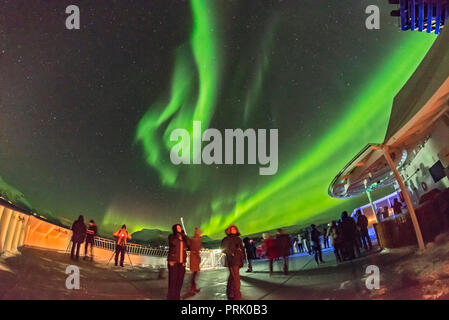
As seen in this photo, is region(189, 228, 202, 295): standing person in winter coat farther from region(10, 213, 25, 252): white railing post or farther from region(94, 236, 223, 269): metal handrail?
region(10, 213, 25, 252): white railing post

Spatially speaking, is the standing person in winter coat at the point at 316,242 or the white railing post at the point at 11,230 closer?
the white railing post at the point at 11,230

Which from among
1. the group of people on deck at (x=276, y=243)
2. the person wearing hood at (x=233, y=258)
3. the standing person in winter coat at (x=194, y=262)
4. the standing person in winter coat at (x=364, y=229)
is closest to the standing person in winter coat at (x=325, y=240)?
the group of people on deck at (x=276, y=243)

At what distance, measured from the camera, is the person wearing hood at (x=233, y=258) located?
5270 millimetres

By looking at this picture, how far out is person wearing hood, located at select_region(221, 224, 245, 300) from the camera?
5.27 m

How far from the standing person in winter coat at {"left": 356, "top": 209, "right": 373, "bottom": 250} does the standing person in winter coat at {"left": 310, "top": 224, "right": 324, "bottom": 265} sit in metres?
1.06

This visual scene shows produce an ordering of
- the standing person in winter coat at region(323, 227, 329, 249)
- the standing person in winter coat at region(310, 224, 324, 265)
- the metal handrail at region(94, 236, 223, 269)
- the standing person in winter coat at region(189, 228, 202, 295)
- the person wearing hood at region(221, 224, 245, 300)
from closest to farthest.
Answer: the person wearing hood at region(221, 224, 245, 300) < the standing person in winter coat at region(189, 228, 202, 295) < the metal handrail at region(94, 236, 223, 269) < the standing person in winter coat at region(310, 224, 324, 265) < the standing person in winter coat at region(323, 227, 329, 249)

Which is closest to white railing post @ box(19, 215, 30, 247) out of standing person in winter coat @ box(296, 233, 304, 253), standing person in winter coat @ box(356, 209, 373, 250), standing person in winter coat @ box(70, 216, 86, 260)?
standing person in winter coat @ box(70, 216, 86, 260)

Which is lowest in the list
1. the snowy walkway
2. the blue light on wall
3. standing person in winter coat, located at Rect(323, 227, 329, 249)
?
the snowy walkway

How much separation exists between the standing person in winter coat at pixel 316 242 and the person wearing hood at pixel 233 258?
2.70 m

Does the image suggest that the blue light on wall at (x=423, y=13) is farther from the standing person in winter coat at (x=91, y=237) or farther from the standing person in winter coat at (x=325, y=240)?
the standing person in winter coat at (x=91, y=237)

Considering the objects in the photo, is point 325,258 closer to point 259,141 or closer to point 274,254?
point 274,254

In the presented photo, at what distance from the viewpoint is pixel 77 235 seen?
7.11m
